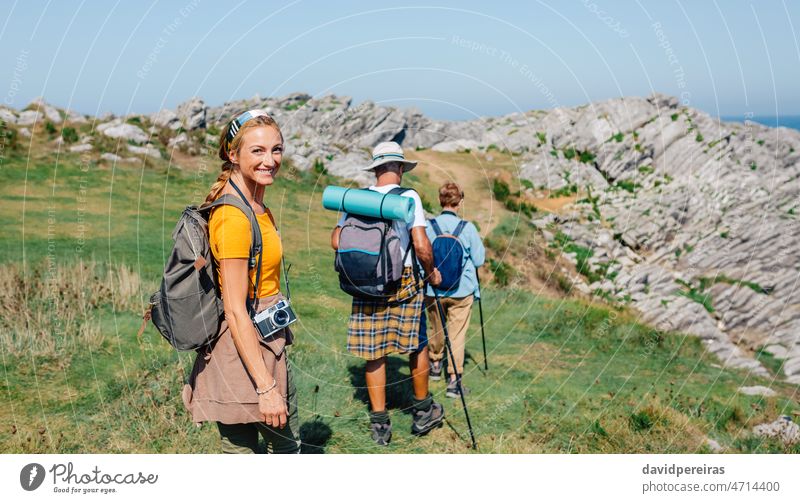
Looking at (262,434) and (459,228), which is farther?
(459,228)

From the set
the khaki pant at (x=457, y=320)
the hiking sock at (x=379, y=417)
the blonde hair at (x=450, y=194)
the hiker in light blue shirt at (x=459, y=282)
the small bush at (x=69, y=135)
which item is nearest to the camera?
the hiking sock at (x=379, y=417)

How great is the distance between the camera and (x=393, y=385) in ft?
21.8

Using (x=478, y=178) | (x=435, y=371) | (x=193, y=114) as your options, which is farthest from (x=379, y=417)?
(x=193, y=114)

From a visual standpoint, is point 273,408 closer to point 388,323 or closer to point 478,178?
point 388,323

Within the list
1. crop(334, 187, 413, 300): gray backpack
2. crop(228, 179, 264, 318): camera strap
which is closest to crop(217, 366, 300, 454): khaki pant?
crop(228, 179, 264, 318): camera strap

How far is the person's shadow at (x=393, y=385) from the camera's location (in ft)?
20.4

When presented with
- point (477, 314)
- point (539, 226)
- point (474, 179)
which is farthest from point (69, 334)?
point (474, 179)

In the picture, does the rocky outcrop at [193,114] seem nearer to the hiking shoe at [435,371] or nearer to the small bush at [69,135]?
the small bush at [69,135]

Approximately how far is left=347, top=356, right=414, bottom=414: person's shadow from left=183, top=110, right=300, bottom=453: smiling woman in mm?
2730

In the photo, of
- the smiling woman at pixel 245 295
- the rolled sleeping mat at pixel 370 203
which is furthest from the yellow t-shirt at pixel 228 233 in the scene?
the rolled sleeping mat at pixel 370 203

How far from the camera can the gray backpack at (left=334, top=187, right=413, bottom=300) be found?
482cm

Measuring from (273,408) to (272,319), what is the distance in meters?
0.44

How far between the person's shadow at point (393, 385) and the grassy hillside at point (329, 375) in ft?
0.09
